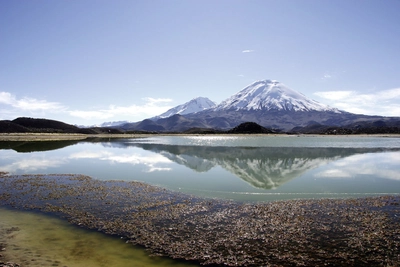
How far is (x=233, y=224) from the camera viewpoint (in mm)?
11898

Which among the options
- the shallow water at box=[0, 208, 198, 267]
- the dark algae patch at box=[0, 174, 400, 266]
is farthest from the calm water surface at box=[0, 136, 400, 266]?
the dark algae patch at box=[0, 174, 400, 266]

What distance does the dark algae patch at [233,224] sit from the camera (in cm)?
915

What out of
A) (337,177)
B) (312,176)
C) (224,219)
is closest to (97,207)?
(224,219)

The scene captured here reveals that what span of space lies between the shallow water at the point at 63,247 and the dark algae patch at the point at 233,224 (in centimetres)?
51

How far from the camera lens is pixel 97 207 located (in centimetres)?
1441

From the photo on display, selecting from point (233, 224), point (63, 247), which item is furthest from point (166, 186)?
point (63, 247)

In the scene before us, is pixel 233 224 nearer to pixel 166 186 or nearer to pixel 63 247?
pixel 63 247

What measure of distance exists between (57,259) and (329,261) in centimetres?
902

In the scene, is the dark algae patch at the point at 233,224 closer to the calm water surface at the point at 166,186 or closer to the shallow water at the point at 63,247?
the shallow water at the point at 63,247

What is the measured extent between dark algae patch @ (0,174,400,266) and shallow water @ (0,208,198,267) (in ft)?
1.66

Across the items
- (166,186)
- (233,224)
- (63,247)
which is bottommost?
(63,247)

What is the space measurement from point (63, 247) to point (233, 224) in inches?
270

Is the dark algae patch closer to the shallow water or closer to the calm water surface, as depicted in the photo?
the shallow water

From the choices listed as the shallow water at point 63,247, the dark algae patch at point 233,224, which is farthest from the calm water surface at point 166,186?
the dark algae patch at point 233,224
